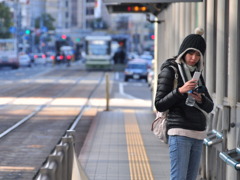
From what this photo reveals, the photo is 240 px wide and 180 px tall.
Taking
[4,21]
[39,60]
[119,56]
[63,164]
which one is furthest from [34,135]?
[39,60]

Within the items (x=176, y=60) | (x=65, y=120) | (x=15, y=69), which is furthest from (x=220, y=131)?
(x=15, y=69)

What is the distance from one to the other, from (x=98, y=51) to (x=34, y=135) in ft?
178

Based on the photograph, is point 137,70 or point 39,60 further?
point 39,60

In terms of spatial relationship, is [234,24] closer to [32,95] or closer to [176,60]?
[176,60]

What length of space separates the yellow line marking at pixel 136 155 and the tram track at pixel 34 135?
156cm

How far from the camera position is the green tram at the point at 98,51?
7250 cm

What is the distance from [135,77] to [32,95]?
2246cm

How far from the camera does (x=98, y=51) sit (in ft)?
238

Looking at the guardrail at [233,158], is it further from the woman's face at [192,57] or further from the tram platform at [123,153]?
the tram platform at [123,153]

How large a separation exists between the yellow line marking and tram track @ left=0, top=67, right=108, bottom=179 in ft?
5.12

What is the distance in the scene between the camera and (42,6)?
182375 millimetres

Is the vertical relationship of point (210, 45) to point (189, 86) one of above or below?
above

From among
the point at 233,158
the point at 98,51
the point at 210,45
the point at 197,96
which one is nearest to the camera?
the point at 197,96

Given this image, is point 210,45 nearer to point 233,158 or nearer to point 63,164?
point 233,158
